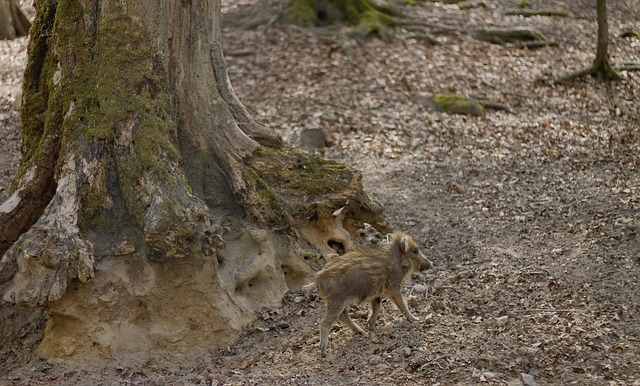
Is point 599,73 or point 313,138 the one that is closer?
point 313,138

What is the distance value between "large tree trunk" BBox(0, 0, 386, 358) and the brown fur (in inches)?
37.6

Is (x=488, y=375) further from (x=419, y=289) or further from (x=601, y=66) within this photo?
(x=601, y=66)

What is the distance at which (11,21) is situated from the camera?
58.4 ft

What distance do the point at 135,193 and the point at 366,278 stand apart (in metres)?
2.37

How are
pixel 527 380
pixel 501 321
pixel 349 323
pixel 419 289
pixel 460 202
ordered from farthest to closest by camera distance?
pixel 460 202 < pixel 419 289 < pixel 349 323 < pixel 501 321 < pixel 527 380

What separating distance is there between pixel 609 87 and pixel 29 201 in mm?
12911

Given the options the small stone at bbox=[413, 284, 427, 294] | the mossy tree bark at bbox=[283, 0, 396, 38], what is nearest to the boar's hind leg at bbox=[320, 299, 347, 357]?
the small stone at bbox=[413, 284, 427, 294]

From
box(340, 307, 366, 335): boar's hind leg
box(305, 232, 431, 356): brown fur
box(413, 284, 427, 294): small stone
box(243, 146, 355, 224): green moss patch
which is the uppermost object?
box(243, 146, 355, 224): green moss patch

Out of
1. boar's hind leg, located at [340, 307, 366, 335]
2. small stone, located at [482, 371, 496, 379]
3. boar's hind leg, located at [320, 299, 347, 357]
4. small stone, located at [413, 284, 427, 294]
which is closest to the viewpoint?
small stone, located at [482, 371, 496, 379]

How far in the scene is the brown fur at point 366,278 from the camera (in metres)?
7.21

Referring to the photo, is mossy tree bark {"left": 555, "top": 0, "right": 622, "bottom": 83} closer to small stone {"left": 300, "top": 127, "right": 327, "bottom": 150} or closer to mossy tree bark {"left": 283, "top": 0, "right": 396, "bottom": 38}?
mossy tree bark {"left": 283, "top": 0, "right": 396, "bottom": 38}

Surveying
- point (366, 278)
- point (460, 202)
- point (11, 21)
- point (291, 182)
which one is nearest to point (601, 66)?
point (460, 202)

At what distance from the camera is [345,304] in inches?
285

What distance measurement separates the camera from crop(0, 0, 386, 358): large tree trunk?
275 inches
